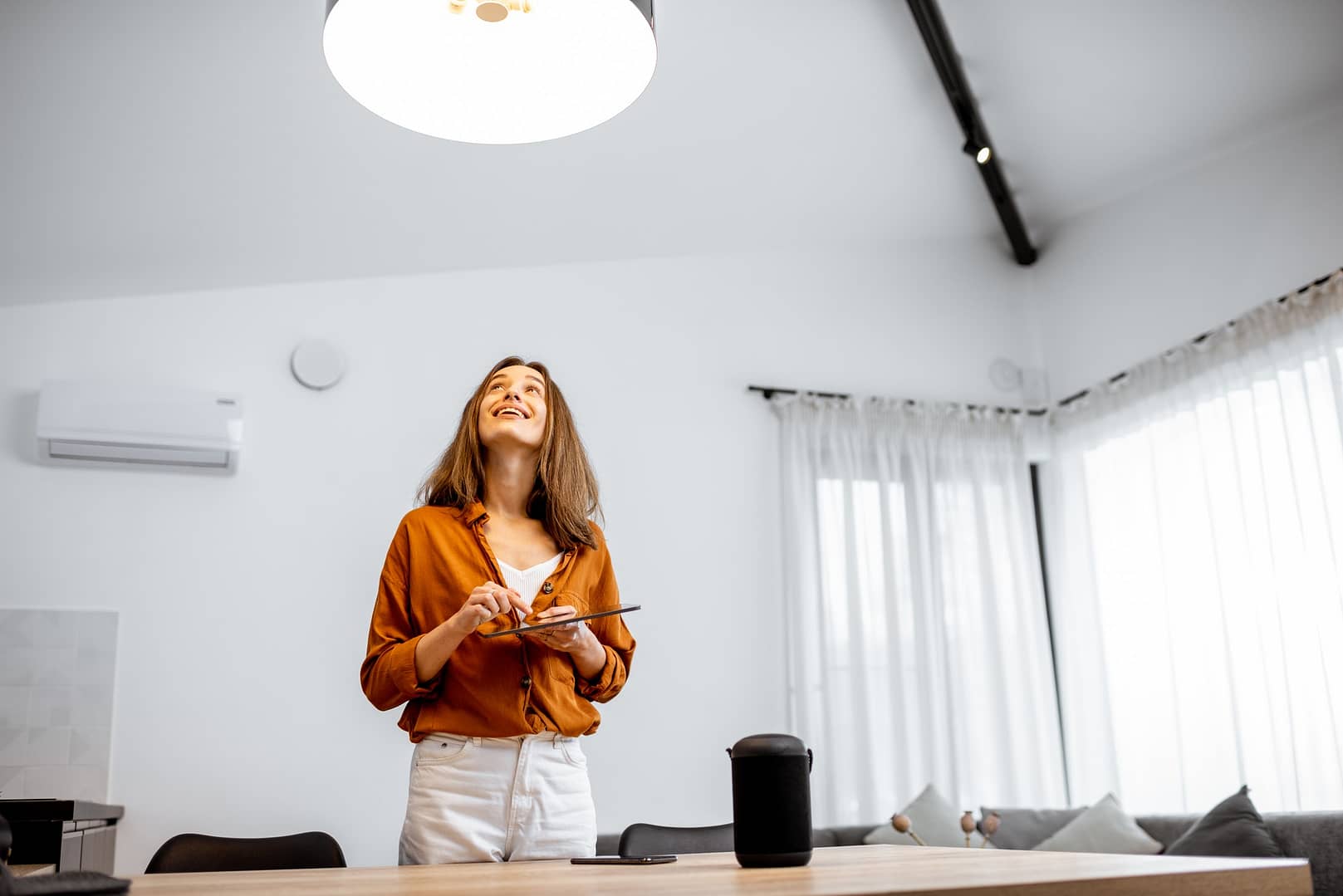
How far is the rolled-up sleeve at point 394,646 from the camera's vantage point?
64.9 inches

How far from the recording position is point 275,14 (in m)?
2.64

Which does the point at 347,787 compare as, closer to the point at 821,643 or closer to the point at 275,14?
the point at 821,643

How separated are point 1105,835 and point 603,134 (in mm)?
2526

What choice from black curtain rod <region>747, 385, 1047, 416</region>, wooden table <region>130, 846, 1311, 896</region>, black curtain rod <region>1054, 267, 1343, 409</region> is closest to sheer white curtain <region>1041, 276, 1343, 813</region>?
black curtain rod <region>1054, 267, 1343, 409</region>

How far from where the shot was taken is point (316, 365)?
3.58 m

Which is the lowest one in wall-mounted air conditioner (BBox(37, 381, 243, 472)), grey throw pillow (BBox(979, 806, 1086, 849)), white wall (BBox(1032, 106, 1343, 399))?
grey throw pillow (BBox(979, 806, 1086, 849))

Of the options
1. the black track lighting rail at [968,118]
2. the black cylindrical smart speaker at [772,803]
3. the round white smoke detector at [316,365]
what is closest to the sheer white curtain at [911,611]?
the black track lighting rail at [968,118]

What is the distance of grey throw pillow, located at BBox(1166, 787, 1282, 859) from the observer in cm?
277

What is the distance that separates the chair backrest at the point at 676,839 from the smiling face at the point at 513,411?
1.21 metres

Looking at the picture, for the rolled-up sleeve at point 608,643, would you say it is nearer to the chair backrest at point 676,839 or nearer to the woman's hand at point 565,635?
the woman's hand at point 565,635

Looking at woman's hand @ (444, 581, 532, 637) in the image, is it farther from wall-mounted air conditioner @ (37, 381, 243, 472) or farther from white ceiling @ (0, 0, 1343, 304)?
wall-mounted air conditioner @ (37, 381, 243, 472)

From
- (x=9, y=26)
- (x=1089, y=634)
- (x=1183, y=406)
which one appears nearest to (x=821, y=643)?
(x=1089, y=634)

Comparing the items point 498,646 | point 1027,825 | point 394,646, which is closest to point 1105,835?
point 1027,825

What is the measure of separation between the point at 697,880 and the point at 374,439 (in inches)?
111
